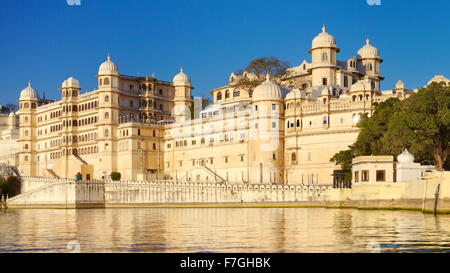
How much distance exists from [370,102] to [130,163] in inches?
1141

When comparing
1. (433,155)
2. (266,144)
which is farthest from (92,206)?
(433,155)

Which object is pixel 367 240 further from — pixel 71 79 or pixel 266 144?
pixel 71 79

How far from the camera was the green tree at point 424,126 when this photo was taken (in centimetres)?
4575

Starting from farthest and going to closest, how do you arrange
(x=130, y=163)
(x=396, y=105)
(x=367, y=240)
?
1. (x=130, y=163)
2. (x=396, y=105)
3. (x=367, y=240)

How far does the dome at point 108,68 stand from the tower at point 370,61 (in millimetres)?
28565

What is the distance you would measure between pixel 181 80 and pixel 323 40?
70.4 feet

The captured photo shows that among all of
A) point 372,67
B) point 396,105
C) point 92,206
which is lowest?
point 92,206

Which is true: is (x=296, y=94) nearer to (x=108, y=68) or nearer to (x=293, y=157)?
(x=293, y=157)

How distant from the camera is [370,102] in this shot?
62.4 m

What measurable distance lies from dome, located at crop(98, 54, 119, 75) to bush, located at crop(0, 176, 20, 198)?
619 inches

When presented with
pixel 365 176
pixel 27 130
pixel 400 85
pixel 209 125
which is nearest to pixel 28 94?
pixel 27 130

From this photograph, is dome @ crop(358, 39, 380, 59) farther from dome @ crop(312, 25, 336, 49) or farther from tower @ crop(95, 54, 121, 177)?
tower @ crop(95, 54, 121, 177)

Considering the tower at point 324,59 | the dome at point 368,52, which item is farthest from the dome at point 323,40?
the dome at point 368,52

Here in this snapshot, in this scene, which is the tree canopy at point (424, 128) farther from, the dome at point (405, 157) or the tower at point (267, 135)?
the tower at point (267, 135)
